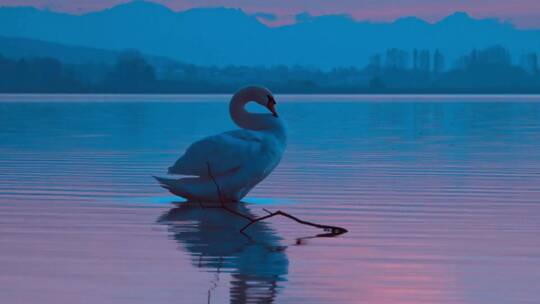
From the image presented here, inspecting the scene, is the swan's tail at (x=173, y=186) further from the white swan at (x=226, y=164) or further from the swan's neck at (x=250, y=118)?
the swan's neck at (x=250, y=118)

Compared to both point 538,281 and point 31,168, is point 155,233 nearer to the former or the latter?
point 538,281

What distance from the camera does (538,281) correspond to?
9.05m

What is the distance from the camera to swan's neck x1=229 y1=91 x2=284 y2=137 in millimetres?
15898

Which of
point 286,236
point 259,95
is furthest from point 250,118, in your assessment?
point 286,236

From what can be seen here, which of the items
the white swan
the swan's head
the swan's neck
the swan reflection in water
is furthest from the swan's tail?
the swan's head

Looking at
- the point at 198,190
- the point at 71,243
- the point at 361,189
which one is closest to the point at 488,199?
the point at 361,189

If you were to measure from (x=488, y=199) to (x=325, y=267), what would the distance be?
5.99 metres

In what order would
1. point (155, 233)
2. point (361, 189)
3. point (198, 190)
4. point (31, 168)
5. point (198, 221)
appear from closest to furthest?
point (155, 233) → point (198, 221) → point (198, 190) → point (361, 189) → point (31, 168)

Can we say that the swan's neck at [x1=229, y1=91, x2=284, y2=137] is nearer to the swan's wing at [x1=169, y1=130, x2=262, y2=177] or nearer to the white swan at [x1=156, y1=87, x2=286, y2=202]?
the white swan at [x1=156, y1=87, x2=286, y2=202]

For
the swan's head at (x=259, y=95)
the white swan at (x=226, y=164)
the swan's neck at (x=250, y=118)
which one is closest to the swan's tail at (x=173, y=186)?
the white swan at (x=226, y=164)

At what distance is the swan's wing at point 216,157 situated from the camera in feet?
48.7

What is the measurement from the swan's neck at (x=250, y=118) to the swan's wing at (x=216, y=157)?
87 centimetres

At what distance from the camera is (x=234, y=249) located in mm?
10766

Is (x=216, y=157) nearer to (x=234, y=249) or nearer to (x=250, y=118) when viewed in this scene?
(x=250, y=118)
